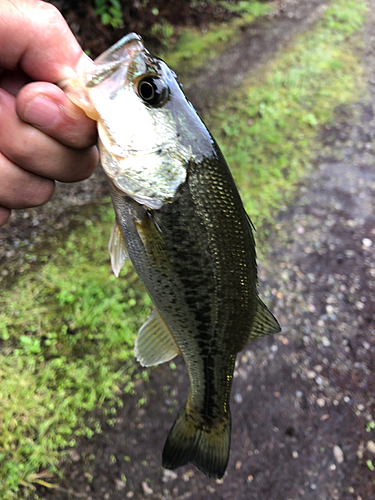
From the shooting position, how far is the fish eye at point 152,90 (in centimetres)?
134

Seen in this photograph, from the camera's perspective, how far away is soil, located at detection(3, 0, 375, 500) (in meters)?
2.62

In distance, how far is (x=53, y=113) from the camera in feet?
4.24

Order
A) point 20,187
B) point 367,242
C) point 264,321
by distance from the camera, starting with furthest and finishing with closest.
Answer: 1. point 367,242
2. point 264,321
3. point 20,187

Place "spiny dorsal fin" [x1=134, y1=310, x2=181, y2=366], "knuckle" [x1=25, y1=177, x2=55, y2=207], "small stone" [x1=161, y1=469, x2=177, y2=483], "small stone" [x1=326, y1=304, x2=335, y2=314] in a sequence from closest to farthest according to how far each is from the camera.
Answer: "knuckle" [x1=25, y1=177, x2=55, y2=207] → "spiny dorsal fin" [x1=134, y1=310, x2=181, y2=366] → "small stone" [x1=161, y1=469, x2=177, y2=483] → "small stone" [x1=326, y1=304, x2=335, y2=314]

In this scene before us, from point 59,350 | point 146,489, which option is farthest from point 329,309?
point 59,350

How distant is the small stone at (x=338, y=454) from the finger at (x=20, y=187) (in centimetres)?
308

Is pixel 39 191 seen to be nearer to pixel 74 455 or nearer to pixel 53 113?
pixel 53 113

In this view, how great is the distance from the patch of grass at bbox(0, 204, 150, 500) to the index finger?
6.76 feet

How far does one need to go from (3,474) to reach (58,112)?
8.09 ft

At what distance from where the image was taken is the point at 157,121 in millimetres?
1390

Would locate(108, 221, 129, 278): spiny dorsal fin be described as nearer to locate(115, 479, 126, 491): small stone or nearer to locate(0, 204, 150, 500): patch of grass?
locate(0, 204, 150, 500): patch of grass

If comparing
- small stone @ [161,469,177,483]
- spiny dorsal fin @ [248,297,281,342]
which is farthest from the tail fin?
small stone @ [161,469,177,483]

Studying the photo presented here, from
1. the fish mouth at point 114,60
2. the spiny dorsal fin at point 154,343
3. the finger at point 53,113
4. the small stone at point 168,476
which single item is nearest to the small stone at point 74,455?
the small stone at point 168,476

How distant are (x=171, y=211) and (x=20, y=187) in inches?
27.3
